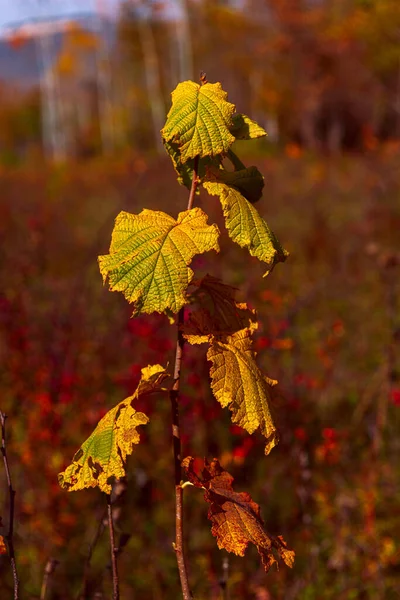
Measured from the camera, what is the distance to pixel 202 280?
1.43 metres

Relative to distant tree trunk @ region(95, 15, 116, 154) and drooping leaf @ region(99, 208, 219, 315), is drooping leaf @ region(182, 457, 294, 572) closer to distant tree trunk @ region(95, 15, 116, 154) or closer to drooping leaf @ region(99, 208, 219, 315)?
drooping leaf @ region(99, 208, 219, 315)

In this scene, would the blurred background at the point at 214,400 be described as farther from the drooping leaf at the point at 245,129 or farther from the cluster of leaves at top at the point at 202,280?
the drooping leaf at the point at 245,129

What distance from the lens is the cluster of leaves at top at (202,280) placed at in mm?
1226

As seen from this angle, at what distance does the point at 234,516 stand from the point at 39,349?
3587mm

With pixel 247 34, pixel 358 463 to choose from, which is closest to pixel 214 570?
pixel 358 463

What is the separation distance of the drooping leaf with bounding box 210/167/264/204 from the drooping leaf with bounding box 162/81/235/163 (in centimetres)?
9

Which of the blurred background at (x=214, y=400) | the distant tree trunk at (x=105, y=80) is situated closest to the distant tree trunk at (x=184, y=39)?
the distant tree trunk at (x=105, y=80)

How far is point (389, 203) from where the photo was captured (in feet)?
31.1

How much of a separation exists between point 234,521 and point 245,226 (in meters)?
0.64

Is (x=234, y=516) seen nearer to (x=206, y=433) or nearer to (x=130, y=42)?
(x=206, y=433)

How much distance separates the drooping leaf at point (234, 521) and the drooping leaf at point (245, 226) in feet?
1.59

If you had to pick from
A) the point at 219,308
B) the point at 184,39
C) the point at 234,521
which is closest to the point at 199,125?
the point at 219,308

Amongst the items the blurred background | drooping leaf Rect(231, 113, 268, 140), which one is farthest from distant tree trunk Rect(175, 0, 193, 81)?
drooping leaf Rect(231, 113, 268, 140)

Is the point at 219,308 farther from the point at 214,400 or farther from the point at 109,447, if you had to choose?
the point at 214,400
